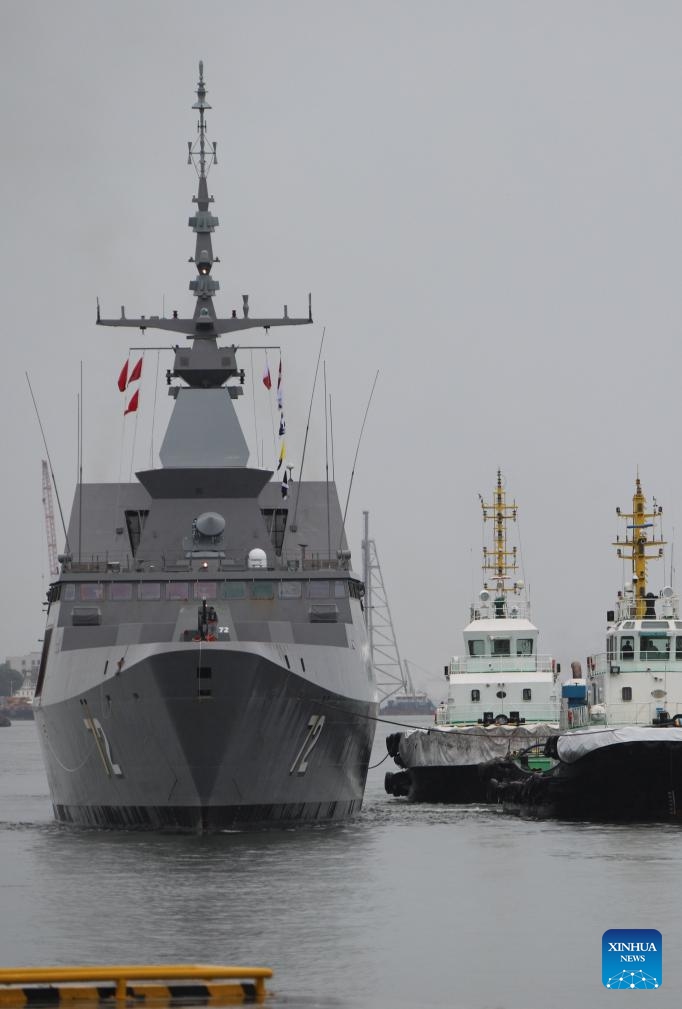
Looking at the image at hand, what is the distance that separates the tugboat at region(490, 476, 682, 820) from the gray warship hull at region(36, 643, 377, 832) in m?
6.11

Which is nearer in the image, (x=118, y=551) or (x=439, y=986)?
(x=439, y=986)

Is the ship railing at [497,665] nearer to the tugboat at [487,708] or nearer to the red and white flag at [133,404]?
the tugboat at [487,708]

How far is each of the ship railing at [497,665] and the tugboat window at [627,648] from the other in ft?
28.4

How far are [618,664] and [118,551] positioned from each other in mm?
11649

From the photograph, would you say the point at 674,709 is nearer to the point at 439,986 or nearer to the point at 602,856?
the point at 602,856

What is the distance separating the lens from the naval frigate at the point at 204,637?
3191 centimetres

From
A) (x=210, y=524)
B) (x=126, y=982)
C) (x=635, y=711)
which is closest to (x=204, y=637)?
(x=210, y=524)

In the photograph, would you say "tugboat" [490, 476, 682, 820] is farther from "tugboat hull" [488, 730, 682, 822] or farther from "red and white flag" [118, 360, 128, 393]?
"red and white flag" [118, 360, 128, 393]

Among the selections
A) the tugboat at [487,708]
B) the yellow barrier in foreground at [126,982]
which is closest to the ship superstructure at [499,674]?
the tugboat at [487,708]

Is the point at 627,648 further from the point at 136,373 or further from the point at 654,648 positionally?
the point at 136,373

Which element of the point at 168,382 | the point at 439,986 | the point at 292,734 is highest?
the point at 168,382

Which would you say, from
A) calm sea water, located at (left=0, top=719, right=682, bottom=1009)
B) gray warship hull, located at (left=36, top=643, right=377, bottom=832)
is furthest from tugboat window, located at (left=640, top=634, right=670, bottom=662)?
gray warship hull, located at (left=36, top=643, right=377, bottom=832)

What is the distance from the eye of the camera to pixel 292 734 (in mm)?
33000

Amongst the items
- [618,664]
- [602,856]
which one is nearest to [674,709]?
[618,664]
